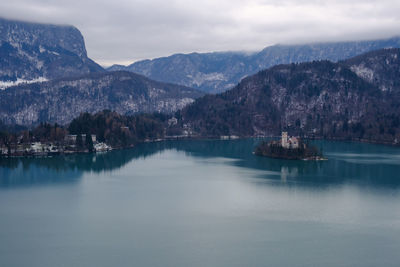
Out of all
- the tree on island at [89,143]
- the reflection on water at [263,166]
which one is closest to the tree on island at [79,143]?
the tree on island at [89,143]

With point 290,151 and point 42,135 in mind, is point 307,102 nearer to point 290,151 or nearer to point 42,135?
point 290,151

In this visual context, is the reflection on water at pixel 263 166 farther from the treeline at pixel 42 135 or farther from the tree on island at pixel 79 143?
the treeline at pixel 42 135

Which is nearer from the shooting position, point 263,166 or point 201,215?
point 201,215

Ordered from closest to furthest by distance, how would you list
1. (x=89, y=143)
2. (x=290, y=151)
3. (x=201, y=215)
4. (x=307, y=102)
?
(x=201, y=215), (x=290, y=151), (x=89, y=143), (x=307, y=102)

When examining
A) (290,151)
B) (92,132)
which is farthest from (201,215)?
(92,132)

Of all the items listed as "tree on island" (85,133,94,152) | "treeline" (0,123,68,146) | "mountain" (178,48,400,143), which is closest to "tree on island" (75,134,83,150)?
"tree on island" (85,133,94,152)

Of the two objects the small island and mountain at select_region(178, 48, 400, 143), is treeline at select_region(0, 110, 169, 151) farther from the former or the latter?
the small island
